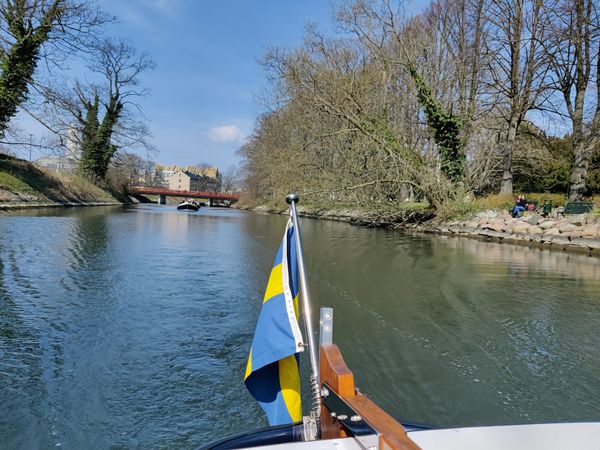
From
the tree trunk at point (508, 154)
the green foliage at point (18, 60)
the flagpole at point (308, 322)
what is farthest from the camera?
the tree trunk at point (508, 154)

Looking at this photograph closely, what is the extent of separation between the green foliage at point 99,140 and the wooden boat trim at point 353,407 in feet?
150

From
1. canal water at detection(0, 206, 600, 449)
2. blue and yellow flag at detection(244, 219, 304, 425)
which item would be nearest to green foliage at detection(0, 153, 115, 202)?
canal water at detection(0, 206, 600, 449)

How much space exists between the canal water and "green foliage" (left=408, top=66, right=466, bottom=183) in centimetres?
1287

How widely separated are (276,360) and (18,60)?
2890 centimetres

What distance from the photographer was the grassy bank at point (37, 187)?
28375 millimetres

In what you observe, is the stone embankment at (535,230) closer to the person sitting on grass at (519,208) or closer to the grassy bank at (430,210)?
the person sitting on grass at (519,208)

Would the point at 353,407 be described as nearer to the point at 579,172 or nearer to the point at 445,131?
the point at 445,131

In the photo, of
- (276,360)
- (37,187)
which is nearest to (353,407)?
(276,360)

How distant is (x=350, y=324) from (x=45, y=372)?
373 centimetres

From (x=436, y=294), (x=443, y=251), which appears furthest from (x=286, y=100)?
(x=436, y=294)

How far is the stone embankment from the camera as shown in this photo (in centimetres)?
1655

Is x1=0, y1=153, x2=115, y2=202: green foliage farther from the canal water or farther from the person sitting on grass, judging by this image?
the person sitting on grass

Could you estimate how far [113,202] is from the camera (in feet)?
154

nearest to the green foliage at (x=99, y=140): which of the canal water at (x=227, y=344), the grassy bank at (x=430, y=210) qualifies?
the grassy bank at (x=430, y=210)
